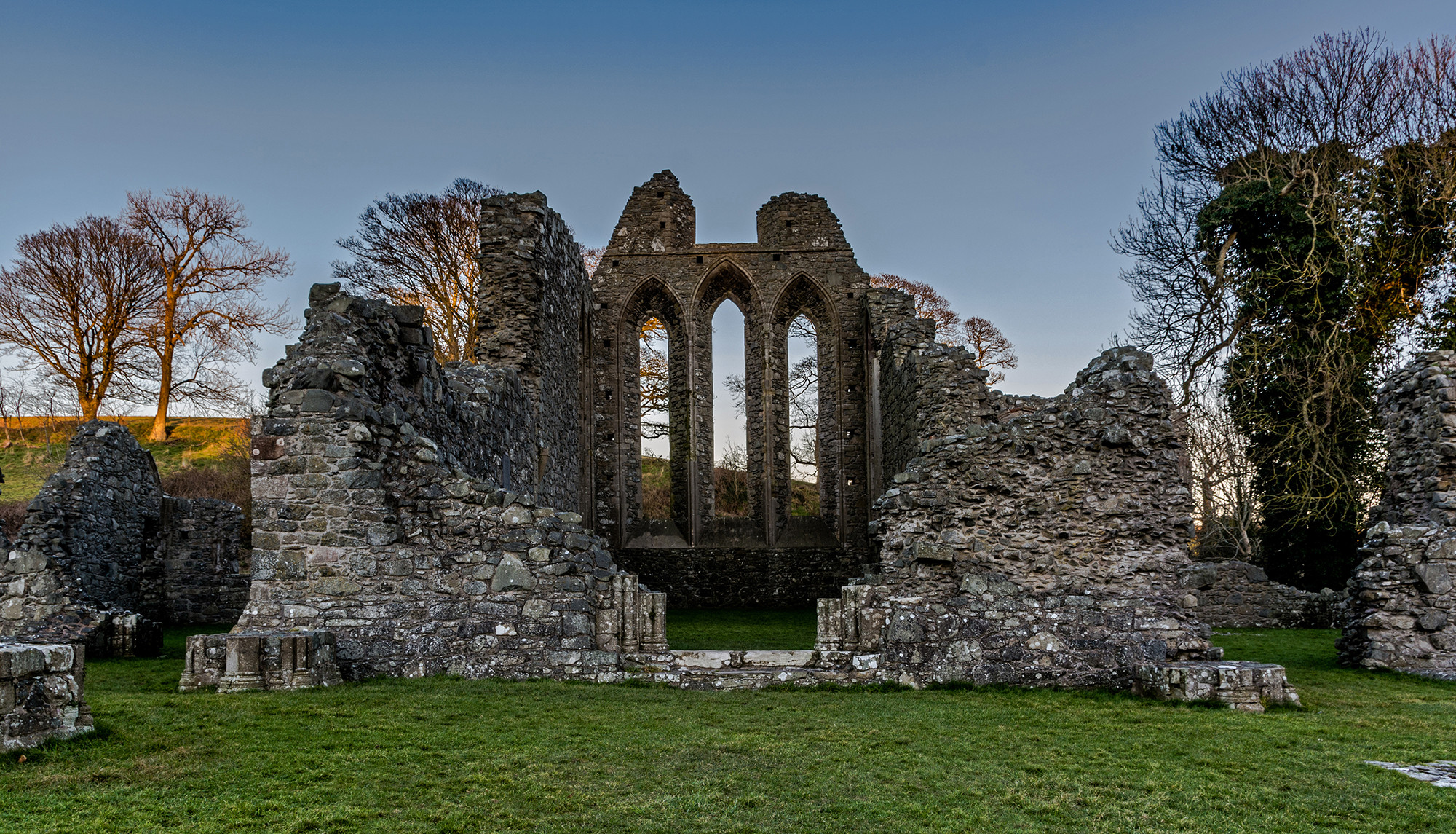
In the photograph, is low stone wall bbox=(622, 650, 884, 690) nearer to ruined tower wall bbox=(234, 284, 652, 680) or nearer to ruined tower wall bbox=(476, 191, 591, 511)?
ruined tower wall bbox=(234, 284, 652, 680)

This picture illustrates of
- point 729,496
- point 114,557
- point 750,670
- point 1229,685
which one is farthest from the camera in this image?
point 729,496

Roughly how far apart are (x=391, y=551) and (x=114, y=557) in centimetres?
913

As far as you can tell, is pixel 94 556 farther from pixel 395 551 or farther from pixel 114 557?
pixel 395 551

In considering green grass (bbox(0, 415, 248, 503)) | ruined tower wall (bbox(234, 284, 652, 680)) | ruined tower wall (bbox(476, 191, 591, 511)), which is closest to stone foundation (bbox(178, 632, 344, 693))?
ruined tower wall (bbox(234, 284, 652, 680))

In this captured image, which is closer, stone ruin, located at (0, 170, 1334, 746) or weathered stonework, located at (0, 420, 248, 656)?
stone ruin, located at (0, 170, 1334, 746)

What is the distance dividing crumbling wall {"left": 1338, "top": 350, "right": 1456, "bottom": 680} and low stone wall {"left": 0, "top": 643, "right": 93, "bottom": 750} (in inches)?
425

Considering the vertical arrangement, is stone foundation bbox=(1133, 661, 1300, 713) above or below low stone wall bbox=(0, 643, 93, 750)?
below

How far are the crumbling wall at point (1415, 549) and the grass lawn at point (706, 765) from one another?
251cm

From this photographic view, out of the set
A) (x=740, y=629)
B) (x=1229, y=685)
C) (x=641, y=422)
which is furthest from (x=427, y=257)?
(x=1229, y=685)

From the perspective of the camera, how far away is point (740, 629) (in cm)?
1369

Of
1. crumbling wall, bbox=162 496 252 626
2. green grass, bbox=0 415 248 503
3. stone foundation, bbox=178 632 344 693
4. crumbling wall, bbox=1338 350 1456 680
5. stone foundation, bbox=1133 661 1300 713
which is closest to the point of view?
stone foundation, bbox=178 632 344 693

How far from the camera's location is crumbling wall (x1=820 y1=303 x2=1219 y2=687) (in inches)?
315

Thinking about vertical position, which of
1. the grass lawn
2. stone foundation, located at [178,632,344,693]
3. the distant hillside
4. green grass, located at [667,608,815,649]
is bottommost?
green grass, located at [667,608,815,649]

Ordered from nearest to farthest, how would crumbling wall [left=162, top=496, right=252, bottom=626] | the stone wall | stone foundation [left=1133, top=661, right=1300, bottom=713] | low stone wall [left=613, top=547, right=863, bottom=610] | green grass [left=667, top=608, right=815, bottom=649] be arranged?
stone foundation [left=1133, top=661, right=1300, bottom=713]
green grass [left=667, top=608, right=815, bottom=649]
crumbling wall [left=162, top=496, right=252, bottom=626]
low stone wall [left=613, top=547, right=863, bottom=610]
the stone wall
